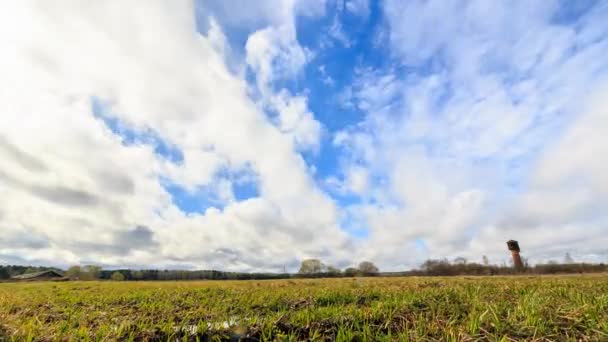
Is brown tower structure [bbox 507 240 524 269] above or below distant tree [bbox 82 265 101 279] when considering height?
above

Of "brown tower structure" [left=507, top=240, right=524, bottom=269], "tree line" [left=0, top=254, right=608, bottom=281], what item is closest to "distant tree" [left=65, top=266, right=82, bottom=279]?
"tree line" [left=0, top=254, right=608, bottom=281]

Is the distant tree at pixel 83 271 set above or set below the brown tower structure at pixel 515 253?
below

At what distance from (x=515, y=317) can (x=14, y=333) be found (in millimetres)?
7970

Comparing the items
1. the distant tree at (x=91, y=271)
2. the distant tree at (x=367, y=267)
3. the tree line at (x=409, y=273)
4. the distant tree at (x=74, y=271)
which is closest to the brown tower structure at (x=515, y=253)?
the tree line at (x=409, y=273)

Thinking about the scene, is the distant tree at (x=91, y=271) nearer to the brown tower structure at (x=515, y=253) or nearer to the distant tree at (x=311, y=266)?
the distant tree at (x=311, y=266)

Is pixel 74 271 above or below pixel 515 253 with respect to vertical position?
below

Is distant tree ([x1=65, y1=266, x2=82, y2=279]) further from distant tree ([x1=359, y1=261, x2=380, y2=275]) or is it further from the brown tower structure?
the brown tower structure

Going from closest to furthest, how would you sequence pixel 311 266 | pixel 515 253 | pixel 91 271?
pixel 515 253
pixel 91 271
pixel 311 266

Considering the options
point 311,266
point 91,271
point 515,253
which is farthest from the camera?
point 311,266

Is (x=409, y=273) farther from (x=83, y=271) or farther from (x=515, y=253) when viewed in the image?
(x=83, y=271)

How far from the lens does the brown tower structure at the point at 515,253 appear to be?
88.6 m

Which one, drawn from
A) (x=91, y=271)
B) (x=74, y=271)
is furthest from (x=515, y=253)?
(x=74, y=271)

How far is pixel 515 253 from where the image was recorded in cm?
9050

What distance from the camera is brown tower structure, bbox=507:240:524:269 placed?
88.6 m
